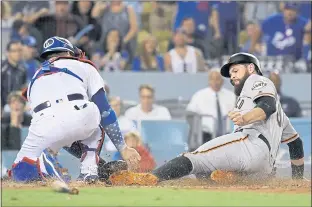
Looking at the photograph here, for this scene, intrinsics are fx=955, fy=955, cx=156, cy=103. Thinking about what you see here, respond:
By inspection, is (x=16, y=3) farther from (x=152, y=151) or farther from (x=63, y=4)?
(x=152, y=151)

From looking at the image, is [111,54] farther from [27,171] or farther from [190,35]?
[27,171]

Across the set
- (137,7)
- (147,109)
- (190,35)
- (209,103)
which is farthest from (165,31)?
(147,109)

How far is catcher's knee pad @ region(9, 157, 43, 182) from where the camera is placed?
28.1 feet

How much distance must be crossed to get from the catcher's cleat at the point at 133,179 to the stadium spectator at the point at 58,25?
560 cm

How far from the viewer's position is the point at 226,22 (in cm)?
1412

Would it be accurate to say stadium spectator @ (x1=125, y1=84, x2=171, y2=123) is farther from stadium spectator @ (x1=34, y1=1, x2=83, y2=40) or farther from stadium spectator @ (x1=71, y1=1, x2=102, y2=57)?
stadium spectator @ (x1=34, y1=1, x2=83, y2=40)

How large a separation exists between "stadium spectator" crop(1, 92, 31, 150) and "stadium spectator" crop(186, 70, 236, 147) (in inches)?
90.1

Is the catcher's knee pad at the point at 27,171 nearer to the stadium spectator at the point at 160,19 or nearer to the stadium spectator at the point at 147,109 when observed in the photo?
the stadium spectator at the point at 147,109

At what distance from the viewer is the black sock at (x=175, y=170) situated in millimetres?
8734

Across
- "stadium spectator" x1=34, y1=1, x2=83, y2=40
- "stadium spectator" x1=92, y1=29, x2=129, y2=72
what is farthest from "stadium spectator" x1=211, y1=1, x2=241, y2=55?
"stadium spectator" x1=34, y1=1, x2=83, y2=40

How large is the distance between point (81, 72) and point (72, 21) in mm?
5608

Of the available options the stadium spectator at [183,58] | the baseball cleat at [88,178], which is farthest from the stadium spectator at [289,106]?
the baseball cleat at [88,178]

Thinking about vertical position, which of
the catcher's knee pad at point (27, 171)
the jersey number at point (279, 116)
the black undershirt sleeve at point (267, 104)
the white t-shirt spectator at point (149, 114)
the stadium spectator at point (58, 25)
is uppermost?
the stadium spectator at point (58, 25)

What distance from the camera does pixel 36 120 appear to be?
861cm
